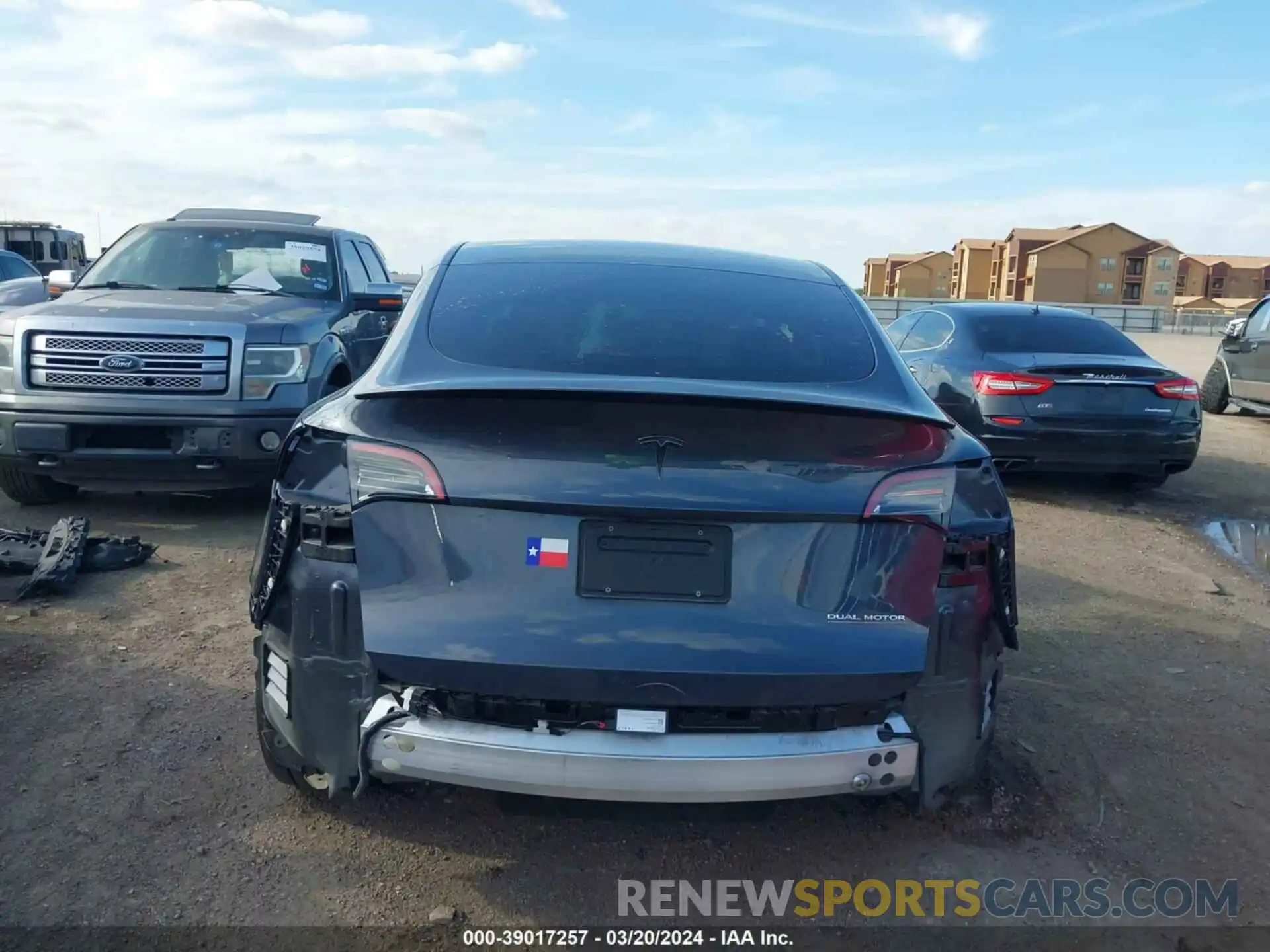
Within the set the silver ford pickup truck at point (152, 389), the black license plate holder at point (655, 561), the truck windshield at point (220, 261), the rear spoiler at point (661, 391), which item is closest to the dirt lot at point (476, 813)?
the black license plate holder at point (655, 561)

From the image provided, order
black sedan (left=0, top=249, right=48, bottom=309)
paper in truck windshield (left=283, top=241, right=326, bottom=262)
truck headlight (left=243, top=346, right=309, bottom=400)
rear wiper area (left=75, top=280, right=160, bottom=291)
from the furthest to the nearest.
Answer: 1. black sedan (left=0, top=249, right=48, bottom=309)
2. paper in truck windshield (left=283, top=241, right=326, bottom=262)
3. rear wiper area (left=75, top=280, right=160, bottom=291)
4. truck headlight (left=243, top=346, right=309, bottom=400)

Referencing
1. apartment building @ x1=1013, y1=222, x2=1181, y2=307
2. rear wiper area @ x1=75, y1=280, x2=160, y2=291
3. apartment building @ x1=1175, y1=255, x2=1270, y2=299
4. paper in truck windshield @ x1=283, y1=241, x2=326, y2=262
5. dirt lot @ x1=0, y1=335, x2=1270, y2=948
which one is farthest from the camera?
apartment building @ x1=1175, y1=255, x2=1270, y2=299

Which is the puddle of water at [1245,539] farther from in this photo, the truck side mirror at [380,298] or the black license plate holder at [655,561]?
the truck side mirror at [380,298]

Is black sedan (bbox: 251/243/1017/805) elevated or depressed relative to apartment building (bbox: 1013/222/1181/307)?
depressed

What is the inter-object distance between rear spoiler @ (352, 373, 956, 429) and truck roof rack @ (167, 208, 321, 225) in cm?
609

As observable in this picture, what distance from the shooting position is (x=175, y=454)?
6.20 metres

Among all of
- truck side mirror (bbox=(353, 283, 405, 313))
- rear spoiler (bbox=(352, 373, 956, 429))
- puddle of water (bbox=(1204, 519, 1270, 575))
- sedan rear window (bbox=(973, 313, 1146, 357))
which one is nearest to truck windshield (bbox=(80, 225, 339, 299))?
truck side mirror (bbox=(353, 283, 405, 313))

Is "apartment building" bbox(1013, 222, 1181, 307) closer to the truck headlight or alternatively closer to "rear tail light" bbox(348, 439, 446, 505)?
the truck headlight

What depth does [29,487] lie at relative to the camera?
22.4ft

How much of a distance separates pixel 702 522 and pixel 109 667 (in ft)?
9.71

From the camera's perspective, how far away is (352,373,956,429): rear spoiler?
99.9 inches

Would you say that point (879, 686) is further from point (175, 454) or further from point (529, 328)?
point (175, 454)

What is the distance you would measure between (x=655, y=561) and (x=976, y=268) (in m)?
69.2

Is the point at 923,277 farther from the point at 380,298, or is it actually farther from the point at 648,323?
the point at 648,323
